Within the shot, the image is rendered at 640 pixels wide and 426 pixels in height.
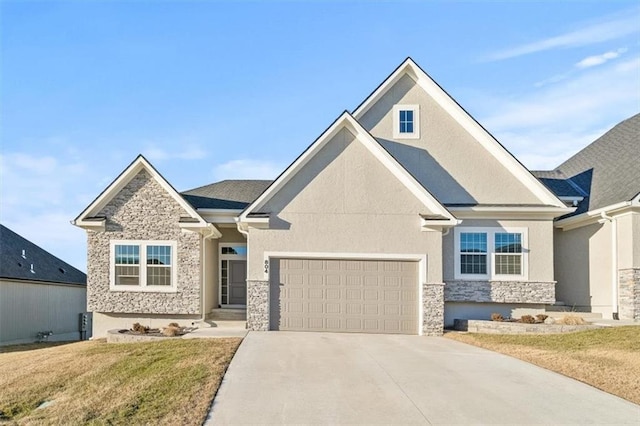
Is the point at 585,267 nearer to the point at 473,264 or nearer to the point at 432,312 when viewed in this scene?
the point at 473,264

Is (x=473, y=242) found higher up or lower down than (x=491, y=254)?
higher up

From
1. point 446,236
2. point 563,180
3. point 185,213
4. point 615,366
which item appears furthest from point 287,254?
point 563,180

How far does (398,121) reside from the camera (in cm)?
2009

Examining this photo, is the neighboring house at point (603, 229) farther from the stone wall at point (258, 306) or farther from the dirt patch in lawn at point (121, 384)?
the dirt patch in lawn at point (121, 384)

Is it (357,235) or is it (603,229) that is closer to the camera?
(357,235)

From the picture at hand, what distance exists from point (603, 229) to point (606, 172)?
2.62 m

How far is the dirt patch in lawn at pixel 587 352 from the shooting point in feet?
33.1

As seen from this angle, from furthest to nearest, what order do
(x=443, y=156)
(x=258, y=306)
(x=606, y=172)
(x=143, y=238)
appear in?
(x=606, y=172) → (x=443, y=156) → (x=143, y=238) → (x=258, y=306)

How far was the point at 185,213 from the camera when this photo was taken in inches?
722

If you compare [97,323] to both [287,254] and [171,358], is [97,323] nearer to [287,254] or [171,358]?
[287,254]

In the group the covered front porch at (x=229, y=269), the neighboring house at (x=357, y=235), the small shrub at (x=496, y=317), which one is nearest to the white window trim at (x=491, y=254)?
the neighboring house at (x=357, y=235)

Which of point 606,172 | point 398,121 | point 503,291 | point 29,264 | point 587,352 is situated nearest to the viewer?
point 587,352

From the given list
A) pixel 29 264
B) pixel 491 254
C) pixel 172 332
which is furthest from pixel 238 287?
pixel 29 264

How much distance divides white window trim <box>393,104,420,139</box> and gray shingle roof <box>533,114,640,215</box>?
5650 millimetres
